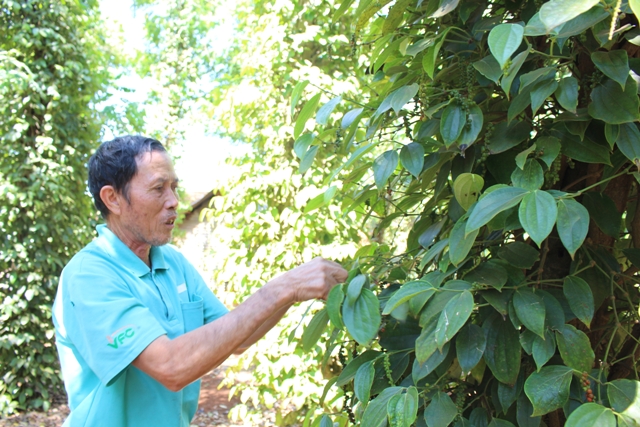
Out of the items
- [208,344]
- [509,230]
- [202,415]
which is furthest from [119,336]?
[202,415]

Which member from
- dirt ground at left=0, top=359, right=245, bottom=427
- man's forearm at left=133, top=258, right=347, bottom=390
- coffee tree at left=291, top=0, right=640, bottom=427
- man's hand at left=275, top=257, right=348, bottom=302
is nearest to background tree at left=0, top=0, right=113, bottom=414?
dirt ground at left=0, top=359, right=245, bottom=427

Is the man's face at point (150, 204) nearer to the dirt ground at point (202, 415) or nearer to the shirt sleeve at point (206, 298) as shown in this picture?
the shirt sleeve at point (206, 298)

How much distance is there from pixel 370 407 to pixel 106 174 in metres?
1.07

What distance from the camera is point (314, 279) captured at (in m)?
1.32

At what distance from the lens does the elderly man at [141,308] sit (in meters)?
1.35

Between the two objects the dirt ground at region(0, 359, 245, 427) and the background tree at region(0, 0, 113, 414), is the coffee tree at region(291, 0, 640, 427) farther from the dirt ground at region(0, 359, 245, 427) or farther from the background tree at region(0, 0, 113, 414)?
the background tree at region(0, 0, 113, 414)

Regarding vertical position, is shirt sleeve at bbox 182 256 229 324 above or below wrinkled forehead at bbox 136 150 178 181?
below

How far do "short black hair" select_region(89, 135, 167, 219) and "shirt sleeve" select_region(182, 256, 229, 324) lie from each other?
1.14 feet

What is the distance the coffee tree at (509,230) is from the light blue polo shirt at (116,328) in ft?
1.52

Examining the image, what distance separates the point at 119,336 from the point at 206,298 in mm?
566

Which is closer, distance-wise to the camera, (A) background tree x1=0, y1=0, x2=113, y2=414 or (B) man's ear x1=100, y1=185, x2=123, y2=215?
(B) man's ear x1=100, y1=185, x2=123, y2=215

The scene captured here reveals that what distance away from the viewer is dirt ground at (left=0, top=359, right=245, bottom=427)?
4616 mm

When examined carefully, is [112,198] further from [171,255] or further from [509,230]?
[509,230]

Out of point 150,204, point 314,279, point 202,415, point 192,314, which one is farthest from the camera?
point 202,415
